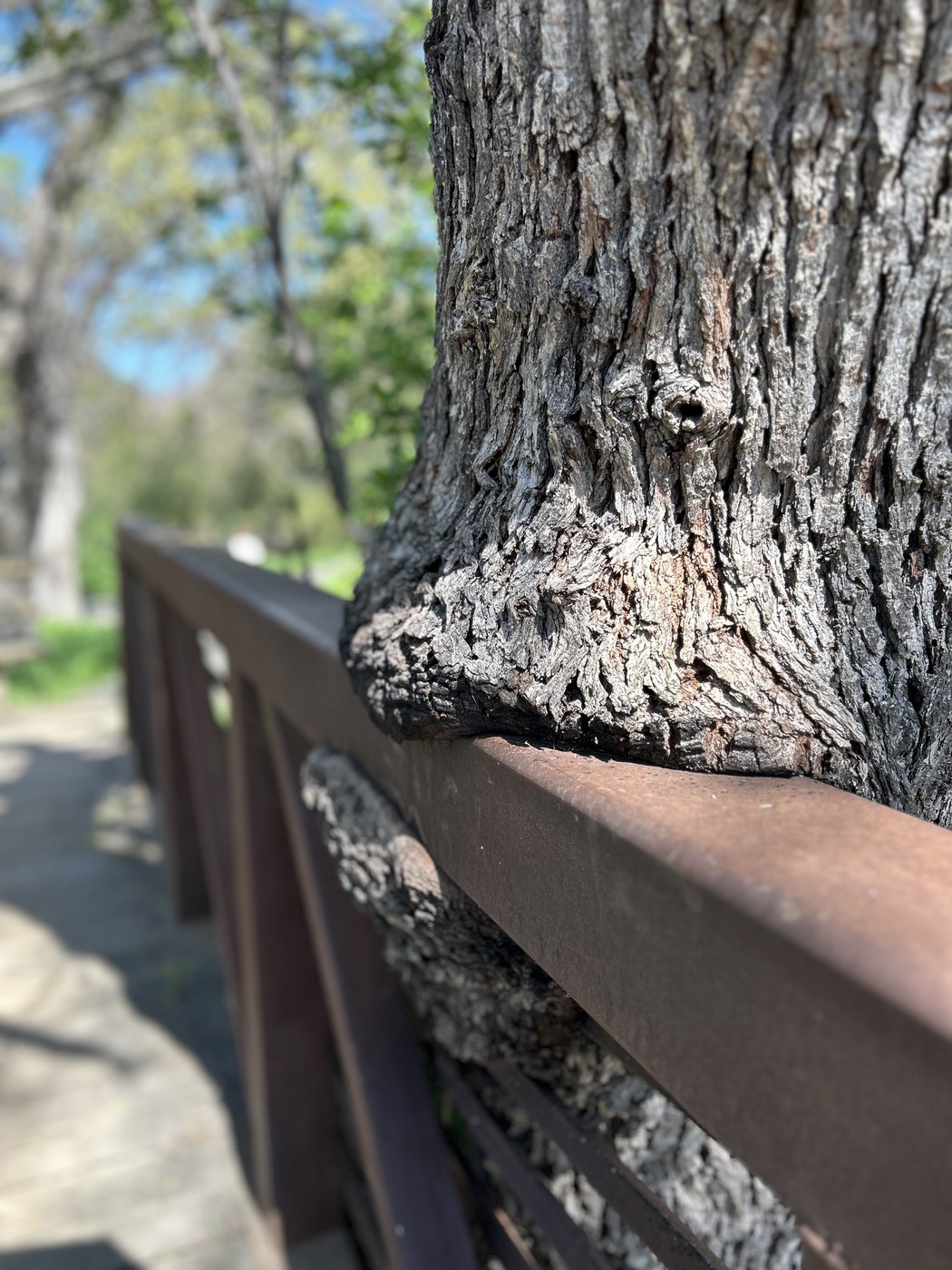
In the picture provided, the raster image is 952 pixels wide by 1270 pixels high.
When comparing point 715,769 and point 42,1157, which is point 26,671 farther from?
point 715,769

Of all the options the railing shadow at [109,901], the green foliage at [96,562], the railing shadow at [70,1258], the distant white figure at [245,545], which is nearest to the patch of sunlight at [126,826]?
the railing shadow at [109,901]

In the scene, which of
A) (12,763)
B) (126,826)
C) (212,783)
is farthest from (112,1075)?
(12,763)

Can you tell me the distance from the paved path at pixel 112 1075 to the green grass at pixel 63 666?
4.74m

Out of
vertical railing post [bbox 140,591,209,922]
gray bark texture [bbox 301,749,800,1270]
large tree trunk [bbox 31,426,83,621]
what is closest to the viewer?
gray bark texture [bbox 301,749,800,1270]

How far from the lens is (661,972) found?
0.62 m

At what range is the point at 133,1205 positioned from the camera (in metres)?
2.83

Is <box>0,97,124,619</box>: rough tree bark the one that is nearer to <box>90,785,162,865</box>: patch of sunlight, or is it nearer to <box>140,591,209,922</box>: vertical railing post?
<box>90,785,162,865</box>: patch of sunlight

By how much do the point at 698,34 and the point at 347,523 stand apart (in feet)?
9.90

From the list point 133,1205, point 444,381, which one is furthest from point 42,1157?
point 444,381

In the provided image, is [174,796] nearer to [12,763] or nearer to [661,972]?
[12,763]

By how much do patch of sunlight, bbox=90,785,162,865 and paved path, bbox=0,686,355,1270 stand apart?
19 mm

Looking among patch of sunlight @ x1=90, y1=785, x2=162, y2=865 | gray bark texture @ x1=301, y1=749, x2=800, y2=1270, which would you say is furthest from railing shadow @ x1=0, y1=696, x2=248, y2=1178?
gray bark texture @ x1=301, y1=749, x2=800, y2=1270

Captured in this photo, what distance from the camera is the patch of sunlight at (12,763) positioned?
23.3 ft

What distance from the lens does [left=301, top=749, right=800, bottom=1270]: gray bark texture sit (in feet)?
3.51
